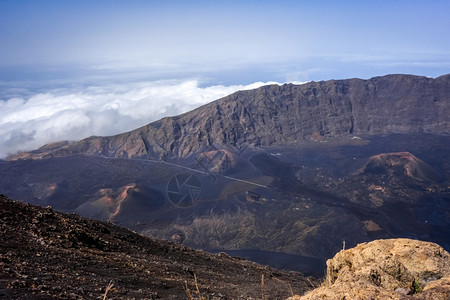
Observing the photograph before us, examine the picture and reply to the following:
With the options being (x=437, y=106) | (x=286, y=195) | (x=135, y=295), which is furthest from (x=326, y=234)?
(x=437, y=106)

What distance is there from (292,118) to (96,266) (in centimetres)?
8522

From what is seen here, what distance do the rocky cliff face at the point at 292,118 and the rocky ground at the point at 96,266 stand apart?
208ft

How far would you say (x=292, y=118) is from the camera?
9275 cm

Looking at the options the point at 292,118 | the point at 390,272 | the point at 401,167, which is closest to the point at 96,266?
the point at 390,272

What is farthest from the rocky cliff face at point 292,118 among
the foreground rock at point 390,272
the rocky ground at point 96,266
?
the foreground rock at point 390,272

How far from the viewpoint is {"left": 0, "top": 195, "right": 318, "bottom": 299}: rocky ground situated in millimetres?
8227

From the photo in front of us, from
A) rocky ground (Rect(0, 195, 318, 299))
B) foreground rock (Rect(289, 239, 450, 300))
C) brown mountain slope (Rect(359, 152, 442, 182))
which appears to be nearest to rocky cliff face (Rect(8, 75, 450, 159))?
brown mountain slope (Rect(359, 152, 442, 182))

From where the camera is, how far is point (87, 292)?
26.6 ft

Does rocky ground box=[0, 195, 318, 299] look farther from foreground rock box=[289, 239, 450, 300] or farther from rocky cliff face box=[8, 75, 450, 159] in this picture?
rocky cliff face box=[8, 75, 450, 159]

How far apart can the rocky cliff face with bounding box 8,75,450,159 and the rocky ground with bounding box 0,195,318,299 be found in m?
63.4

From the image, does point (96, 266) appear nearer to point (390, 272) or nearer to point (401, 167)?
point (390, 272)

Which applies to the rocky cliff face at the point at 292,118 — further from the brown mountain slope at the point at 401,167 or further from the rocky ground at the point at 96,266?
the rocky ground at the point at 96,266

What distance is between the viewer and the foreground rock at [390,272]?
13.4 feet

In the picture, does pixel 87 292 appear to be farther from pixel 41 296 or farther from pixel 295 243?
pixel 295 243
